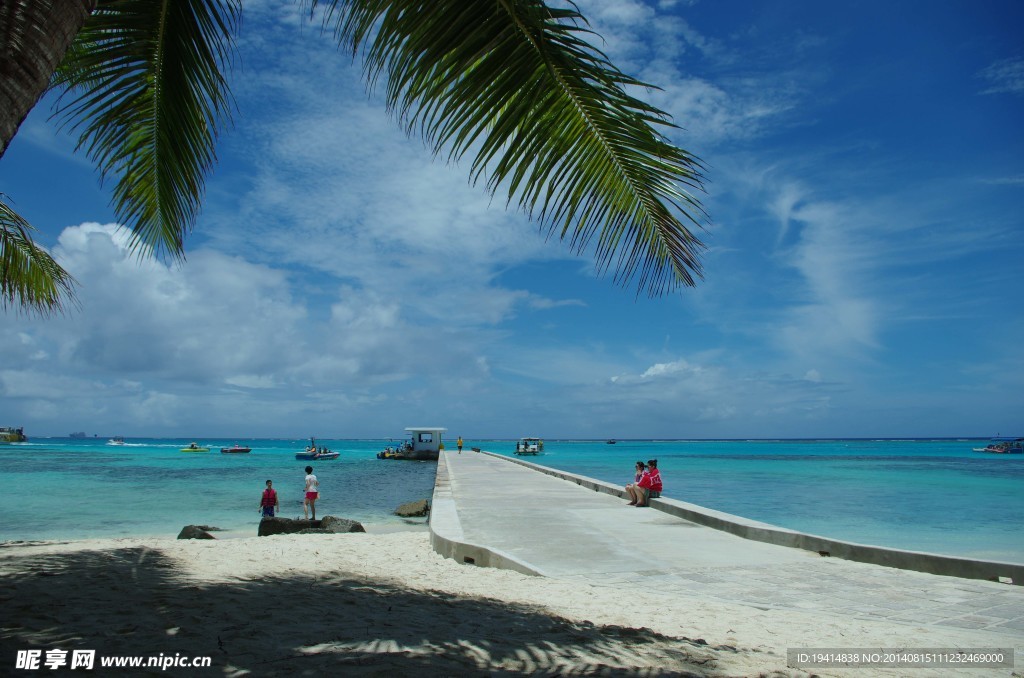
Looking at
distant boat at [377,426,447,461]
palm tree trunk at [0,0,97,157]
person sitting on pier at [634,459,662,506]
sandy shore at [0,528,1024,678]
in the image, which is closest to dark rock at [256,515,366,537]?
person sitting on pier at [634,459,662,506]

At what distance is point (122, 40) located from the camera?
341 cm

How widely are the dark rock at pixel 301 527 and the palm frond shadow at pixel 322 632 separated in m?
8.11

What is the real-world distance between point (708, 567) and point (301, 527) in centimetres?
984

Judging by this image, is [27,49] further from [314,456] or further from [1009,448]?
[1009,448]

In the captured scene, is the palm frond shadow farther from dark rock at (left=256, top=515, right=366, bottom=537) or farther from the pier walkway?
dark rock at (left=256, top=515, right=366, bottom=537)

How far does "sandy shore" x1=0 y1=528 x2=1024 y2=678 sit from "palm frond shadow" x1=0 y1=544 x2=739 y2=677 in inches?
0.5

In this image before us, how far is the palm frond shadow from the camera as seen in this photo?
3227mm

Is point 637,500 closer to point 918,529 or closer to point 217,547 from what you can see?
point 217,547

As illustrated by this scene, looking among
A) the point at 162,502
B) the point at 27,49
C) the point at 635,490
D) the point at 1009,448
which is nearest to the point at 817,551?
the point at 635,490

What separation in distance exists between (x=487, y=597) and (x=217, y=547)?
5.96 meters

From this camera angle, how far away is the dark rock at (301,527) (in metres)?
13.4

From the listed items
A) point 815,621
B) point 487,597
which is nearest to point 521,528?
point 487,597

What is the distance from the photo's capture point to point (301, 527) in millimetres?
13820

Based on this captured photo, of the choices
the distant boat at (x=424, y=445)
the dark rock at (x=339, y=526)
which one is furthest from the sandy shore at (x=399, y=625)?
the distant boat at (x=424, y=445)
